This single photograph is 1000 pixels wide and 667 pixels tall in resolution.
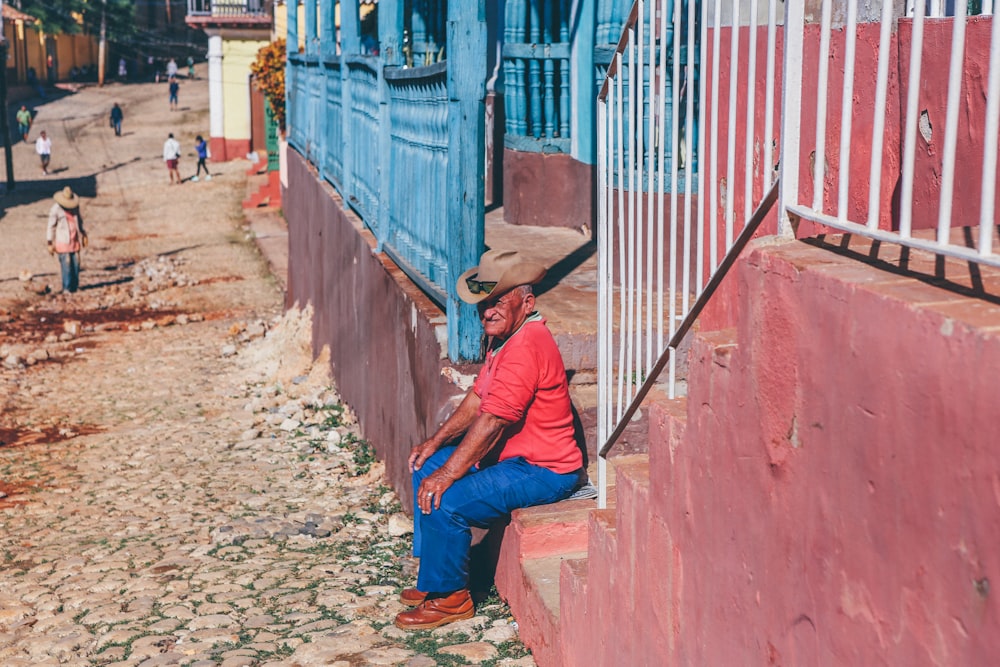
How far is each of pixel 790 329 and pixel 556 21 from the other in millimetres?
6097

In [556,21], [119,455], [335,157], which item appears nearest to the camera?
[556,21]

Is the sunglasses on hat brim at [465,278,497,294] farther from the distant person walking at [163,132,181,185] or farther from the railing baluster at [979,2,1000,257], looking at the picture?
the distant person walking at [163,132,181,185]

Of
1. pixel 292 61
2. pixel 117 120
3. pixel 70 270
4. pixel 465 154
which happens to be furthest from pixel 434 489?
pixel 117 120

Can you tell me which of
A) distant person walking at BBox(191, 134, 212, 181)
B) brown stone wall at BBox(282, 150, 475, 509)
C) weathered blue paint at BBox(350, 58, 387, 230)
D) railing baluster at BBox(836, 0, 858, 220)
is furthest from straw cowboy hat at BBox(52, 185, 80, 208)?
railing baluster at BBox(836, 0, 858, 220)

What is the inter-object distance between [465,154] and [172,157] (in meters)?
27.7

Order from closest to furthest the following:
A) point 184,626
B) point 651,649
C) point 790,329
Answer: point 790,329 < point 651,649 < point 184,626

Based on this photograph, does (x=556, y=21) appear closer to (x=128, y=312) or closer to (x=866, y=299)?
(x=866, y=299)

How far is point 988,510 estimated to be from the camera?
1701mm

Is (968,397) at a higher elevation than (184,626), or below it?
higher

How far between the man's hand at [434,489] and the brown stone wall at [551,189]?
4057mm

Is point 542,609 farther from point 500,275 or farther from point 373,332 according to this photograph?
point 373,332

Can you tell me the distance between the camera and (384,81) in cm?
695

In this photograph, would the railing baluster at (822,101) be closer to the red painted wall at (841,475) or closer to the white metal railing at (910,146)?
the white metal railing at (910,146)

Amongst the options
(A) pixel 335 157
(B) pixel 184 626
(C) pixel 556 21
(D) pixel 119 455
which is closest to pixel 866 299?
(B) pixel 184 626
